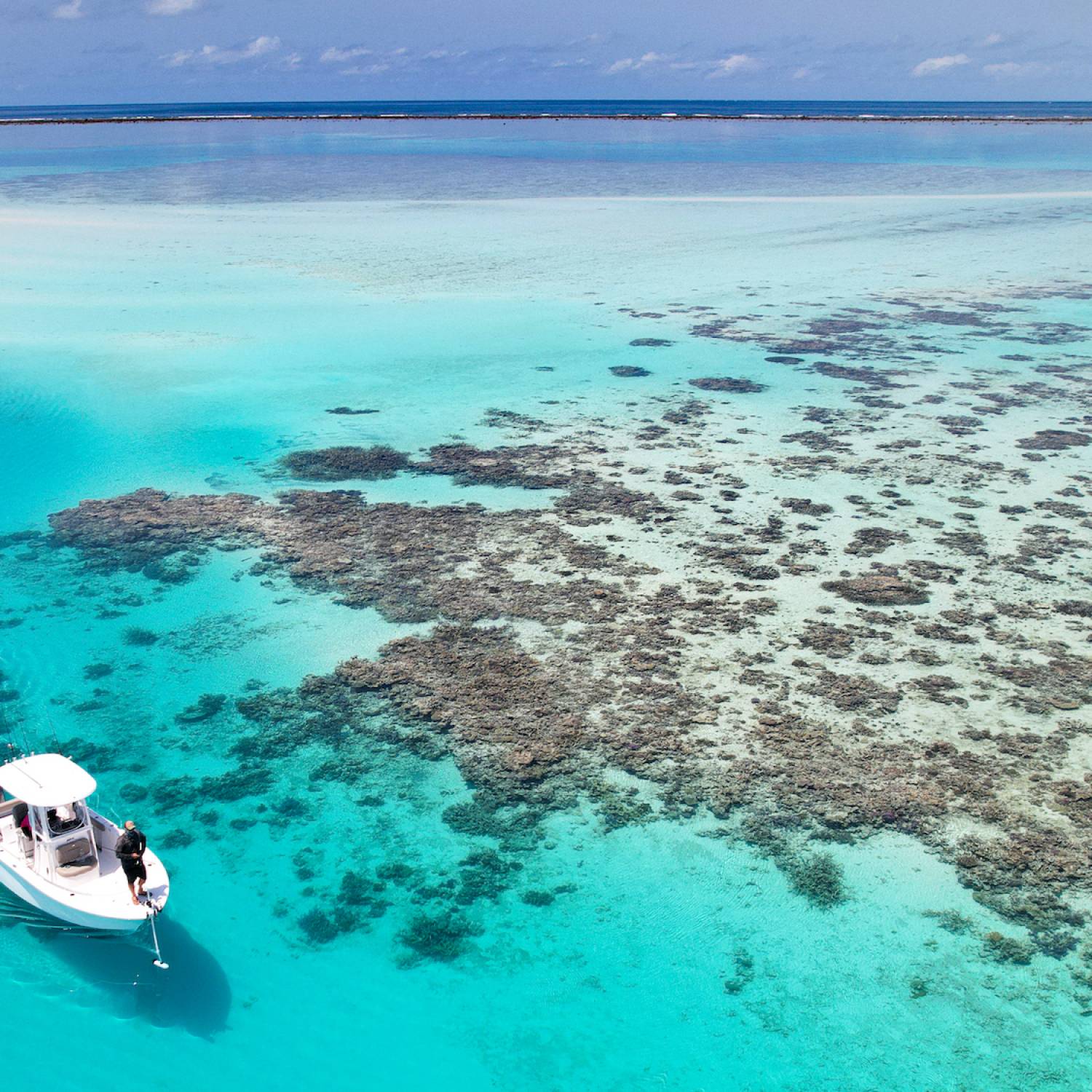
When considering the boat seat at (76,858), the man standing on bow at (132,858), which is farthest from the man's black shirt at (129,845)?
the boat seat at (76,858)

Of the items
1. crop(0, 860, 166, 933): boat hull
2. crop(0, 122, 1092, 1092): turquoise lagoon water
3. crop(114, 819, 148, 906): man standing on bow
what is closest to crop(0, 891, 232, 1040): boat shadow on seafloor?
crop(0, 122, 1092, 1092): turquoise lagoon water

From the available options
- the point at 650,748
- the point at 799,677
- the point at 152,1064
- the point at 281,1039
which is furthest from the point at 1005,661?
the point at 152,1064

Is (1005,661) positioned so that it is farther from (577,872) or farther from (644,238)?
(644,238)

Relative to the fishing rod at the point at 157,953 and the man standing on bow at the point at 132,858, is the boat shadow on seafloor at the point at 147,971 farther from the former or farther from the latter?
the man standing on bow at the point at 132,858

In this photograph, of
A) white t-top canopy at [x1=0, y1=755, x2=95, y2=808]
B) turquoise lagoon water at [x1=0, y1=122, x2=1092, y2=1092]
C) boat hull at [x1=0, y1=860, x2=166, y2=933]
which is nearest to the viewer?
turquoise lagoon water at [x1=0, y1=122, x2=1092, y2=1092]

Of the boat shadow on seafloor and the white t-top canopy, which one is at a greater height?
the white t-top canopy

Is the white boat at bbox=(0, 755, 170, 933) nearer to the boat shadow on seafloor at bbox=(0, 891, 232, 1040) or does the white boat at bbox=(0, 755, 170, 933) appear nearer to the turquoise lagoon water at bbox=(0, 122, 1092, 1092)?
the boat shadow on seafloor at bbox=(0, 891, 232, 1040)

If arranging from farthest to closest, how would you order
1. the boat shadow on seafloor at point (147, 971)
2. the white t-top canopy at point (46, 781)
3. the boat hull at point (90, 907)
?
the white t-top canopy at point (46, 781) < the boat hull at point (90, 907) < the boat shadow on seafloor at point (147, 971)
